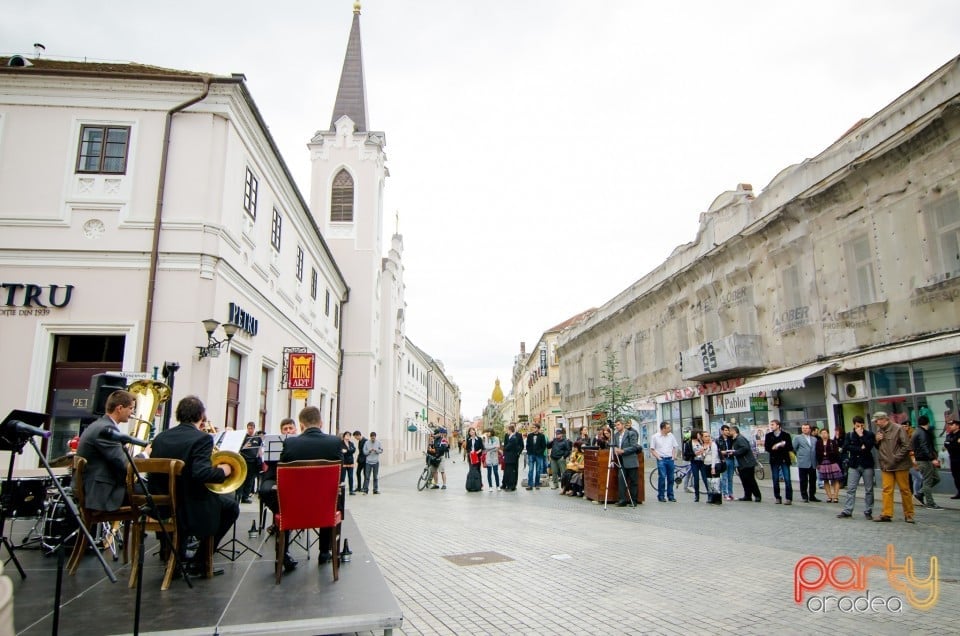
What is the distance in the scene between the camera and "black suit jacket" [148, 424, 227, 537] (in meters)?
5.64

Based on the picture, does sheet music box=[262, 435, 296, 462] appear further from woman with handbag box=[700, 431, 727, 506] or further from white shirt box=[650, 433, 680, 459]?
woman with handbag box=[700, 431, 727, 506]

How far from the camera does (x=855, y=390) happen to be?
16.1 m

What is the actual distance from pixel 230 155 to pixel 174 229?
7.40 ft

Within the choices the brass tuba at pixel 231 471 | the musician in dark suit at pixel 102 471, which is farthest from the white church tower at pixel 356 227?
the musician in dark suit at pixel 102 471

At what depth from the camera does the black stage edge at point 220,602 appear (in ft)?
14.3

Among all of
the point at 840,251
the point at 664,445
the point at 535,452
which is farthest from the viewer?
the point at 535,452

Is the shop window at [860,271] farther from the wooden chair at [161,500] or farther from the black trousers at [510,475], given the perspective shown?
the wooden chair at [161,500]

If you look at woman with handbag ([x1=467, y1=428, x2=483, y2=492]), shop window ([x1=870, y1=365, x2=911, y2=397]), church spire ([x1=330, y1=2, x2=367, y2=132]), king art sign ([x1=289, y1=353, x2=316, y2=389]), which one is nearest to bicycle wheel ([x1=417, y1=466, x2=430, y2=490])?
woman with handbag ([x1=467, y1=428, x2=483, y2=492])

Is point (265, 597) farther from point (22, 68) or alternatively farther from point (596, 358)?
point (596, 358)

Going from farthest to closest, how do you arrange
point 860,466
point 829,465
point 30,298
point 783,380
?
point 783,380
point 829,465
point 30,298
point 860,466

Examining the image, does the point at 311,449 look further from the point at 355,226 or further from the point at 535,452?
the point at 355,226

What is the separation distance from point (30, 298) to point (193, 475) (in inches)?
399

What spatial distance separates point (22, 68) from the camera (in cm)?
1359

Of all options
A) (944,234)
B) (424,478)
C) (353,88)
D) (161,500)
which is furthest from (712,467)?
(353,88)
